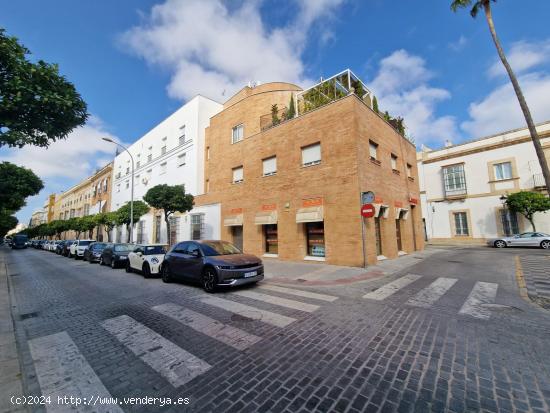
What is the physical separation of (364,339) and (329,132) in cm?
1024

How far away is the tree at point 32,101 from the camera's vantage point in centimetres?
644

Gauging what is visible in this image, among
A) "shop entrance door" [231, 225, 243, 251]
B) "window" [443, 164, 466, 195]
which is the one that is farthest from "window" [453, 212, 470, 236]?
"shop entrance door" [231, 225, 243, 251]

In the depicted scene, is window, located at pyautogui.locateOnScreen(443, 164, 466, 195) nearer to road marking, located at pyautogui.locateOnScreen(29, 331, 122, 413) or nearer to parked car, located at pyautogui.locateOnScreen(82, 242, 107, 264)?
road marking, located at pyautogui.locateOnScreen(29, 331, 122, 413)

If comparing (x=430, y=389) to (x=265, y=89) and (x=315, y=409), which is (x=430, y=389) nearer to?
(x=315, y=409)

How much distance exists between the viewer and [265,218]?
1416 centimetres

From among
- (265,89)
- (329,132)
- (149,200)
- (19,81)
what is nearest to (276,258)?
(329,132)

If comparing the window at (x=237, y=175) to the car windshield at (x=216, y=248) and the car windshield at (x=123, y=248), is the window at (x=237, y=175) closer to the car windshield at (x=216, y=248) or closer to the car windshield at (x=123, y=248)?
the car windshield at (x=123, y=248)

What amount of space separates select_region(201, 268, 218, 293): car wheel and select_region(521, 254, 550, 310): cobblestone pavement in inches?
304

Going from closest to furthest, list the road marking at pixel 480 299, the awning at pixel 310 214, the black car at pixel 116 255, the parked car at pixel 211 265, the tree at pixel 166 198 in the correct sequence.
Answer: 1. the road marking at pixel 480 299
2. the parked car at pixel 211 265
3. the awning at pixel 310 214
4. the black car at pixel 116 255
5. the tree at pixel 166 198

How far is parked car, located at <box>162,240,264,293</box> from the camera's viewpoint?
674 cm

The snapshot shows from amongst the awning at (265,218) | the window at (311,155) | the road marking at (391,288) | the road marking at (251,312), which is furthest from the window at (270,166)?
the road marking at (251,312)

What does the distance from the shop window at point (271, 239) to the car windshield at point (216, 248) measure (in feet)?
20.0

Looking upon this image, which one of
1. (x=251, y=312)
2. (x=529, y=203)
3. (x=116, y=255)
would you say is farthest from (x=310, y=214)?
(x=529, y=203)

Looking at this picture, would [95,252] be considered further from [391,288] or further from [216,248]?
[391,288]
